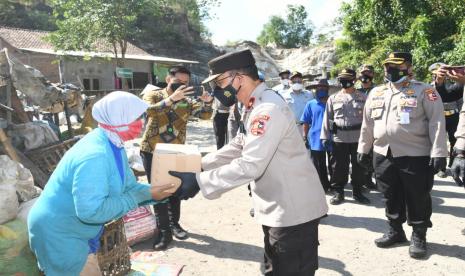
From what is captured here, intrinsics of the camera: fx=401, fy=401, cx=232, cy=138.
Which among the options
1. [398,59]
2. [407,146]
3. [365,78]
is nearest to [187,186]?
[407,146]

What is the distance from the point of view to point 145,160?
460cm

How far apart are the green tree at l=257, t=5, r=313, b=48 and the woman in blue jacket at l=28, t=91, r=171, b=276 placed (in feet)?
180

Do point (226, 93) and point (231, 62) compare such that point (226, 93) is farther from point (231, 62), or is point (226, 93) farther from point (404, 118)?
point (404, 118)

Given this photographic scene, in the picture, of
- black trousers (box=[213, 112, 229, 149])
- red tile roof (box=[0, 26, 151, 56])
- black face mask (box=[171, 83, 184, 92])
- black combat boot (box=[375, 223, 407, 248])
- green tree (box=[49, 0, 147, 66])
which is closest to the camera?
black combat boot (box=[375, 223, 407, 248])

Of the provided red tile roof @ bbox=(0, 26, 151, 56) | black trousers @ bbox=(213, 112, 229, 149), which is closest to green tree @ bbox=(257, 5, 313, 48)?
red tile roof @ bbox=(0, 26, 151, 56)

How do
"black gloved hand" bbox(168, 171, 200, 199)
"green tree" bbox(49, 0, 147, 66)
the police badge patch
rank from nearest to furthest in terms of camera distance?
1. "black gloved hand" bbox(168, 171, 200, 199)
2. the police badge patch
3. "green tree" bbox(49, 0, 147, 66)

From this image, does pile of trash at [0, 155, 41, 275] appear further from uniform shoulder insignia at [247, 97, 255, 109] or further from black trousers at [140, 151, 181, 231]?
uniform shoulder insignia at [247, 97, 255, 109]

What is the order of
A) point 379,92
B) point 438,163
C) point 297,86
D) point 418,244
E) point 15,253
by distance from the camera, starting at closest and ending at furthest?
1. point 15,253
2. point 438,163
3. point 418,244
4. point 379,92
5. point 297,86

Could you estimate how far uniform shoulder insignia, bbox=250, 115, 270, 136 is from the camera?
2.39 metres

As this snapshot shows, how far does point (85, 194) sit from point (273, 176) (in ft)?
3.63

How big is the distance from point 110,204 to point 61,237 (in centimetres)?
42

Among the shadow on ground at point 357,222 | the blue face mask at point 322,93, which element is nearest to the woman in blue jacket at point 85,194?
the shadow on ground at point 357,222

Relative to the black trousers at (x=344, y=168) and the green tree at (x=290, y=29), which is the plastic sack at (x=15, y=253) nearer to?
the black trousers at (x=344, y=168)

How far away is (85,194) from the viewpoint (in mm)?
2234
